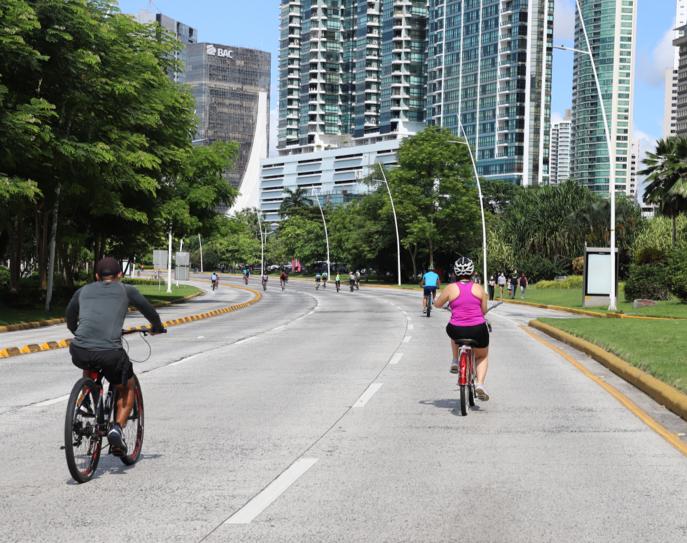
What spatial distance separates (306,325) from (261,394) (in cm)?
1750

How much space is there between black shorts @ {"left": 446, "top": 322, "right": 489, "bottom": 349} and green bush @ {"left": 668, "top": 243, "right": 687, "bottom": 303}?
114 ft

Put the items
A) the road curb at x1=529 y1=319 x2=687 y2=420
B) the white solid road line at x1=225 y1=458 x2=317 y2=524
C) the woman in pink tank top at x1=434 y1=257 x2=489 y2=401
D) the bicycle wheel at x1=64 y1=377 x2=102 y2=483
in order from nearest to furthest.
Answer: the white solid road line at x1=225 y1=458 x2=317 y2=524
the bicycle wheel at x1=64 y1=377 x2=102 y2=483
the woman in pink tank top at x1=434 y1=257 x2=489 y2=401
the road curb at x1=529 y1=319 x2=687 y2=420

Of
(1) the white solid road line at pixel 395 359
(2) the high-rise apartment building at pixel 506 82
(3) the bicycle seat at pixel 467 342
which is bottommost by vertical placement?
(1) the white solid road line at pixel 395 359

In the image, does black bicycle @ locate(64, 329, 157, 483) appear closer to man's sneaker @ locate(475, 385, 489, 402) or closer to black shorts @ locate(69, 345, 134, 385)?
black shorts @ locate(69, 345, 134, 385)

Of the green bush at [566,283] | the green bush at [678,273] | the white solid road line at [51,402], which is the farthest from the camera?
the green bush at [566,283]

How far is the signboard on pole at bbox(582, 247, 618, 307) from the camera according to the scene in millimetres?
41438

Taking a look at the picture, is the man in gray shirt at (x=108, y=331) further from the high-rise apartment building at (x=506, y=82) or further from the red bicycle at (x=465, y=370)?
the high-rise apartment building at (x=506, y=82)

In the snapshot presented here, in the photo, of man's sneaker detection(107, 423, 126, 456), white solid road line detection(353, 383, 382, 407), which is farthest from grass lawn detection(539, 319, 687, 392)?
man's sneaker detection(107, 423, 126, 456)

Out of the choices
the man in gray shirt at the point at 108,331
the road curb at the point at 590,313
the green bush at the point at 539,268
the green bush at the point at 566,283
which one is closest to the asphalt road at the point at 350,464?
the man in gray shirt at the point at 108,331

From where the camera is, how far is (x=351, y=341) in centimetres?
2298

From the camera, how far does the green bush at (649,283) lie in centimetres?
4769

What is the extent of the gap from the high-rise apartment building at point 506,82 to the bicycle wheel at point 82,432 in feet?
591

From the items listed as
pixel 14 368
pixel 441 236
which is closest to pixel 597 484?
pixel 14 368

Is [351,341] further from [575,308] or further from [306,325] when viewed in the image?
[575,308]
